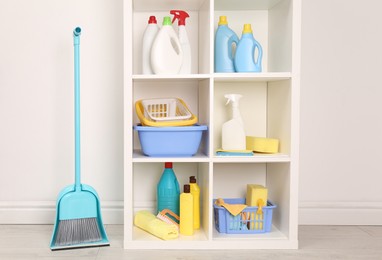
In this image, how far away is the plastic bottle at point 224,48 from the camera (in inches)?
70.4

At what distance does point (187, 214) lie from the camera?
1741mm

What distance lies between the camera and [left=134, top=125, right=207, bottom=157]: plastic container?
1686mm

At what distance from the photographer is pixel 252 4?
Answer: 1894 millimetres

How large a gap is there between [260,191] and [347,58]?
726 mm

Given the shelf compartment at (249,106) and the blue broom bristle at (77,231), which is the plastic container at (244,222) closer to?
the shelf compartment at (249,106)

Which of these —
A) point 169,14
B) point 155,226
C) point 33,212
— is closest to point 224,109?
point 169,14

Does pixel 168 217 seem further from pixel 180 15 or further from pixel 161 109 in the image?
pixel 180 15

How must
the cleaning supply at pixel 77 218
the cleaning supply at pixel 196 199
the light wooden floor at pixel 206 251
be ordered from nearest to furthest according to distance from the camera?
the light wooden floor at pixel 206 251 < the cleaning supply at pixel 77 218 < the cleaning supply at pixel 196 199

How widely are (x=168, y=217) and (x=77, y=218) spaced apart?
0.35 meters

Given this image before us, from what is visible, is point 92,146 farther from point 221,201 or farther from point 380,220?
point 380,220

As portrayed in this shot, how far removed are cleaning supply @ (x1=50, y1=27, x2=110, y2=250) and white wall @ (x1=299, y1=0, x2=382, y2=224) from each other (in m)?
0.92

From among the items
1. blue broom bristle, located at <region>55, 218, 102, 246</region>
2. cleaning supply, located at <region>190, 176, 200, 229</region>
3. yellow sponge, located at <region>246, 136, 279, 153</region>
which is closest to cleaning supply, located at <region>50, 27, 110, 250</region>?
blue broom bristle, located at <region>55, 218, 102, 246</region>

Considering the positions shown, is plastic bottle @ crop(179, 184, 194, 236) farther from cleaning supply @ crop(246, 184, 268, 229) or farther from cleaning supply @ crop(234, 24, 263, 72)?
cleaning supply @ crop(234, 24, 263, 72)

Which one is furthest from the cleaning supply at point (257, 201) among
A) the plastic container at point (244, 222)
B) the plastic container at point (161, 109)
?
the plastic container at point (161, 109)
